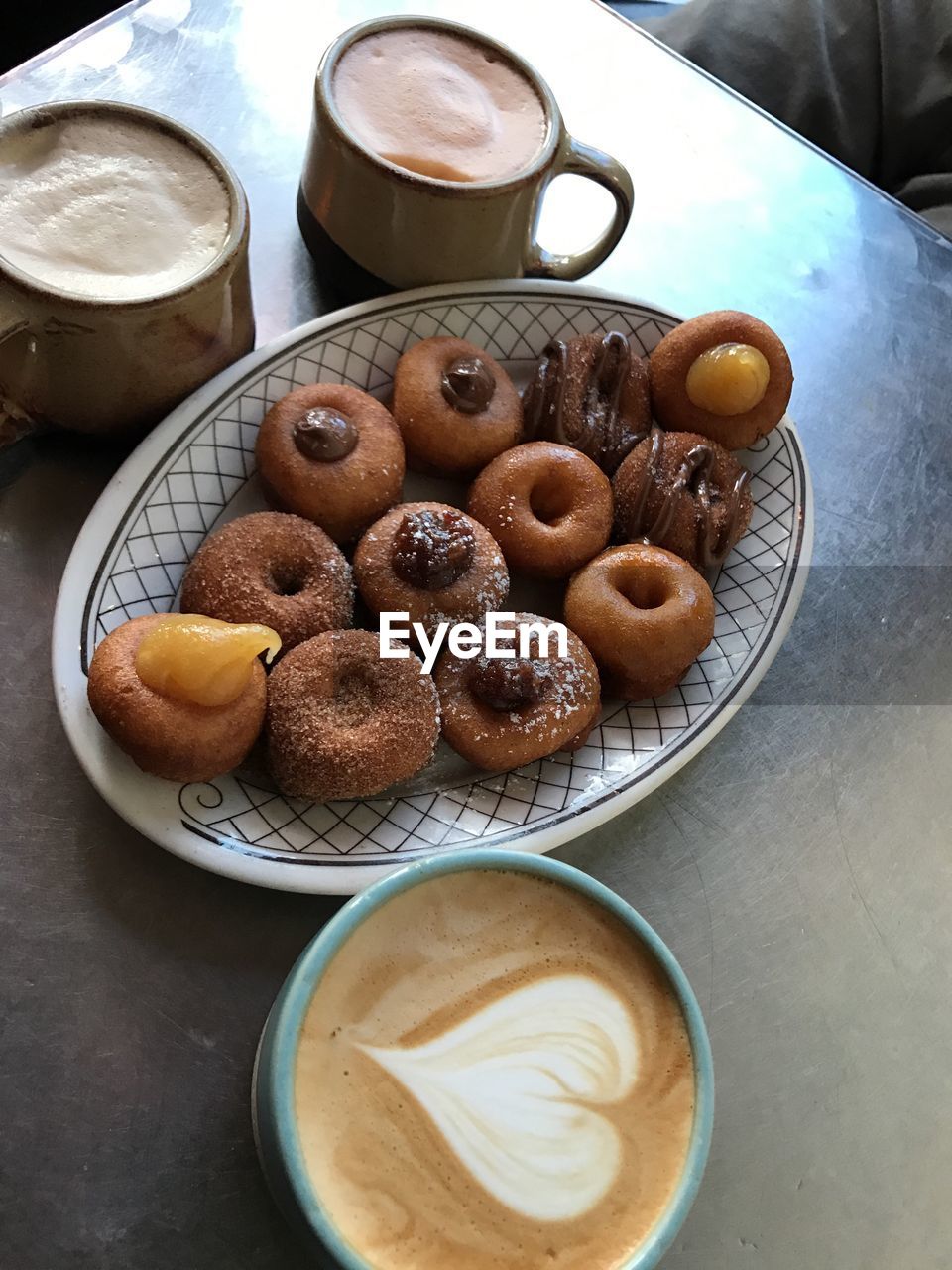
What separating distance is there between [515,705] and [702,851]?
9.7 inches

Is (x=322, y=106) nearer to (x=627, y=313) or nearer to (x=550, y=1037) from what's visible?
(x=627, y=313)

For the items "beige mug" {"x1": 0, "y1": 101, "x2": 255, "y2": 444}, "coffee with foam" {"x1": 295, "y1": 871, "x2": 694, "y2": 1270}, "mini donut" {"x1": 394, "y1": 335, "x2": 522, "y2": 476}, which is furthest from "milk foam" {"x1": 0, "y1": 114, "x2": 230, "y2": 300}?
"coffee with foam" {"x1": 295, "y1": 871, "x2": 694, "y2": 1270}

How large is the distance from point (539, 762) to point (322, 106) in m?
0.64

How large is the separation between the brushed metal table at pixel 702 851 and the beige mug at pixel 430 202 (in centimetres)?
16

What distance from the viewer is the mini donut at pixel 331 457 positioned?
97 centimetres

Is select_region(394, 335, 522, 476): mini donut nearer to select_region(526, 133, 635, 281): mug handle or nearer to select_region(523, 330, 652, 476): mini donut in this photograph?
select_region(523, 330, 652, 476): mini donut

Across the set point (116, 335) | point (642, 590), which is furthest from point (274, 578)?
point (642, 590)

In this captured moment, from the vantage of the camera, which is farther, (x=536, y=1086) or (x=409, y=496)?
(x=409, y=496)

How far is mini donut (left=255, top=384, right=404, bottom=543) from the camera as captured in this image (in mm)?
967

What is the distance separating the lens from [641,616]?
97cm

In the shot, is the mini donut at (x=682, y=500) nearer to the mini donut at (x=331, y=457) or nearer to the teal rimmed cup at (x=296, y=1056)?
the mini donut at (x=331, y=457)

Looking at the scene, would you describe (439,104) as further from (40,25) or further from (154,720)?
(40,25)

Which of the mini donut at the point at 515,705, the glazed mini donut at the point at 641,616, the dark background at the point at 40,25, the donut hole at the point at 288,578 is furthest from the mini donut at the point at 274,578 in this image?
the dark background at the point at 40,25

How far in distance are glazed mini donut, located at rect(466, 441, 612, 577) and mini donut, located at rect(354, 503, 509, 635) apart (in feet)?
0.16
